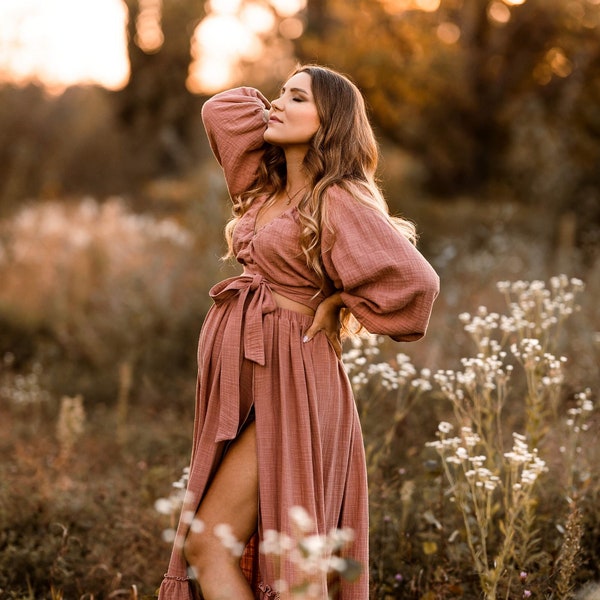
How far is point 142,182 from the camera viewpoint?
68.4ft

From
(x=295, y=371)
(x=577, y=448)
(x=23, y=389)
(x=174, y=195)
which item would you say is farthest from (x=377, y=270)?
(x=174, y=195)

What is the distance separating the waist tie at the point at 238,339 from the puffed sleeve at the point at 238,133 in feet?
1.80

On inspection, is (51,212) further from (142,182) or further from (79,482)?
(142,182)

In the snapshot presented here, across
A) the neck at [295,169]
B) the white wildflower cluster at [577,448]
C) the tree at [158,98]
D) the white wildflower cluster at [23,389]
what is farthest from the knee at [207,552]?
the tree at [158,98]

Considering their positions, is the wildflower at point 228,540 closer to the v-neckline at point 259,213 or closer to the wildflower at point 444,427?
the wildflower at point 444,427

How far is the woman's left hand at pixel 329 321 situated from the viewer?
2791 millimetres

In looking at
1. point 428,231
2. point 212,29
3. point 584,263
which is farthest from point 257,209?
point 212,29

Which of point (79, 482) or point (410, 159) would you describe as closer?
point (79, 482)

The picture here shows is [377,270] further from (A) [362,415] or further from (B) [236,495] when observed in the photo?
(A) [362,415]

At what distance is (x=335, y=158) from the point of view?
2871 mm

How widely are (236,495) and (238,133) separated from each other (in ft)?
4.32

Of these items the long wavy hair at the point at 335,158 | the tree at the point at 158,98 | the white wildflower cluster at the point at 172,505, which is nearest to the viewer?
the white wildflower cluster at the point at 172,505

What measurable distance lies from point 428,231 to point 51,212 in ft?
17.8

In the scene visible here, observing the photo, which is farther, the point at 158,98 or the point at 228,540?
the point at 158,98
